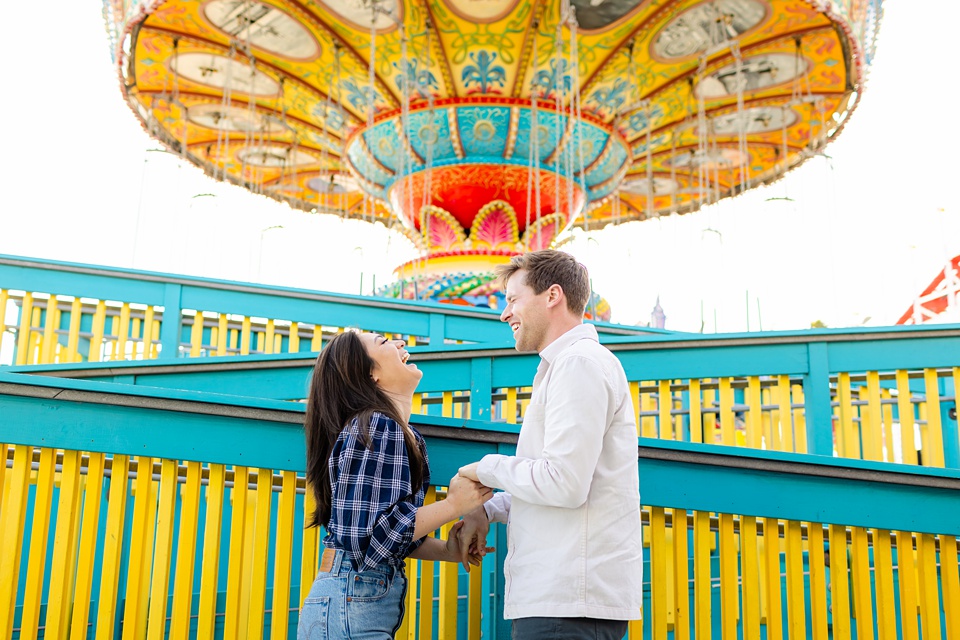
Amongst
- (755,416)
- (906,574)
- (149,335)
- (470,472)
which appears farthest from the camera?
(149,335)

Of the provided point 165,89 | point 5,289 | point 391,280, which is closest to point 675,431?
point 5,289

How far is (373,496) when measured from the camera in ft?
7.64

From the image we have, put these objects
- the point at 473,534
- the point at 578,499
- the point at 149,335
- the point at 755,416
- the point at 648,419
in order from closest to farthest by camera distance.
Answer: the point at 578,499 < the point at 473,534 < the point at 755,416 < the point at 149,335 < the point at 648,419

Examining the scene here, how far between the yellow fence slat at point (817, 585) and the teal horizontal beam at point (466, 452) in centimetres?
10

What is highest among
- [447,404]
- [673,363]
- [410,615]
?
[673,363]

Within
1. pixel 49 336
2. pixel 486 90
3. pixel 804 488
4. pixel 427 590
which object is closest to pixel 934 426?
pixel 804 488

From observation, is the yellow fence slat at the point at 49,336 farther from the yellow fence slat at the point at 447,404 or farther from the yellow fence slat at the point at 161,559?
the yellow fence slat at the point at 161,559

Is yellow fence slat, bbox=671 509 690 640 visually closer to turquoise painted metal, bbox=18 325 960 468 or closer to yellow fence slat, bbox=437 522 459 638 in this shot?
yellow fence slat, bbox=437 522 459 638

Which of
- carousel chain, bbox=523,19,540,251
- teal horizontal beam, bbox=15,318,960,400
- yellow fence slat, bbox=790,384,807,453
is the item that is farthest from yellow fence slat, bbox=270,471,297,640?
carousel chain, bbox=523,19,540,251

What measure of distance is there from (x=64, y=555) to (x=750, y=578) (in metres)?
2.18

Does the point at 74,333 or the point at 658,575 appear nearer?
the point at 658,575

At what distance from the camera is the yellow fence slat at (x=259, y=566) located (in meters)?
2.86

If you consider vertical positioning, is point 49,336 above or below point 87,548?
above

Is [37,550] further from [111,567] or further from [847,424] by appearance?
[847,424]
